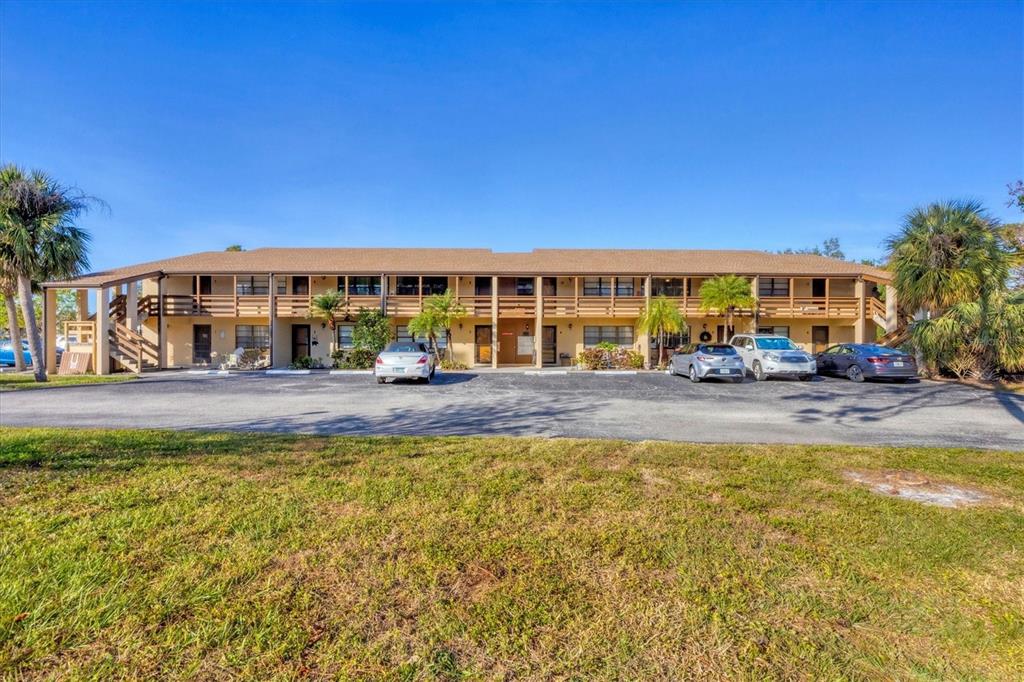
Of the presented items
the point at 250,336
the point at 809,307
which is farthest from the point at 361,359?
the point at 809,307

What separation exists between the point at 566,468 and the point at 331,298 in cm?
2059

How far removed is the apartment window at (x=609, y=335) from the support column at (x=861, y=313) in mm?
11899

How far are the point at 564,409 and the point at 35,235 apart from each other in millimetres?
19051

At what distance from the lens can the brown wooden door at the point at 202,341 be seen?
2538 cm

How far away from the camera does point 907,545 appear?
3461mm

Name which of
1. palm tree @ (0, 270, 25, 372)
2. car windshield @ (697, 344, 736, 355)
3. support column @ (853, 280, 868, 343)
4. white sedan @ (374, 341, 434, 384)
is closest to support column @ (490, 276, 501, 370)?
white sedan @ (374, 341, 434, 384)

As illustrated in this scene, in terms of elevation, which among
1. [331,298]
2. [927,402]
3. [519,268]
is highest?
[519,268]

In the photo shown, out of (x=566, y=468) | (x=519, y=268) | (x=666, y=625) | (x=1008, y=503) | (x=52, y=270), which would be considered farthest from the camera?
(x=519, y=268)

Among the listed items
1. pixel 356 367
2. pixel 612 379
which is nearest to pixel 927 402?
pixel 612 379

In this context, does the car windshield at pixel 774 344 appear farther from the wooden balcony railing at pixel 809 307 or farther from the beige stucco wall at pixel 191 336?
the beige stucco wall at pixel 191 336

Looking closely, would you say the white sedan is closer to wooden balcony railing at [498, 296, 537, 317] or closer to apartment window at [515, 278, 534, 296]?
wooden balcony railing at [498, 296, 537, 317]

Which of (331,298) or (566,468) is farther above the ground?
(331,298)

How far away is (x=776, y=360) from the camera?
17.0 m

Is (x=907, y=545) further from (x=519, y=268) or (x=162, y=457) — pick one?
(x=519, y=268)
